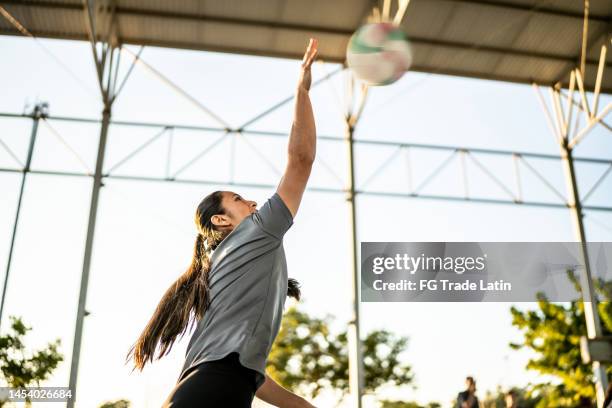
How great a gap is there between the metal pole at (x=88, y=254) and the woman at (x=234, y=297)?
22.8 ft

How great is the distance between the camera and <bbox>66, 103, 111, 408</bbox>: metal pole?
8.20m

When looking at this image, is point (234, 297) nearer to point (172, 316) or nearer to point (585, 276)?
point (172, 316)

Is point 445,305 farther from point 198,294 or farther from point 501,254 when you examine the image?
point 198,294

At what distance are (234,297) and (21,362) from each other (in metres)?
10.4

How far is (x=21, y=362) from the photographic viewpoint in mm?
10562

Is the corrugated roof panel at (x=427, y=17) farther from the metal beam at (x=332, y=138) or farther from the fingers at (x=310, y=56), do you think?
the fingers at (x=310, y=56)

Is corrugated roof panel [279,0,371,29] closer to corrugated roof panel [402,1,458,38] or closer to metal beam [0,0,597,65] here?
metal beam [0,0,597,65]

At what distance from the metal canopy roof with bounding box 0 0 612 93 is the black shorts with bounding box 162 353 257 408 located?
8.72 meters

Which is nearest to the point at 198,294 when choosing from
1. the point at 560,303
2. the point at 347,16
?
the point at 347,16

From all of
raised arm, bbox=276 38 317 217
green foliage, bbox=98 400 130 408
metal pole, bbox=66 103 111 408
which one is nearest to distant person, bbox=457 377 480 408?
metal pole, bbox=66 103 111 408

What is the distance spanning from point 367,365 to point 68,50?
19098 millimetres

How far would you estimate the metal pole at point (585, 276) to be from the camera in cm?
952

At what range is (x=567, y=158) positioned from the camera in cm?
1119

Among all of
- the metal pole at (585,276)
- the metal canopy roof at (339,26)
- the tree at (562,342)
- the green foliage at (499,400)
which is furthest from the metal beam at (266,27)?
the green foliage at (499,400)
